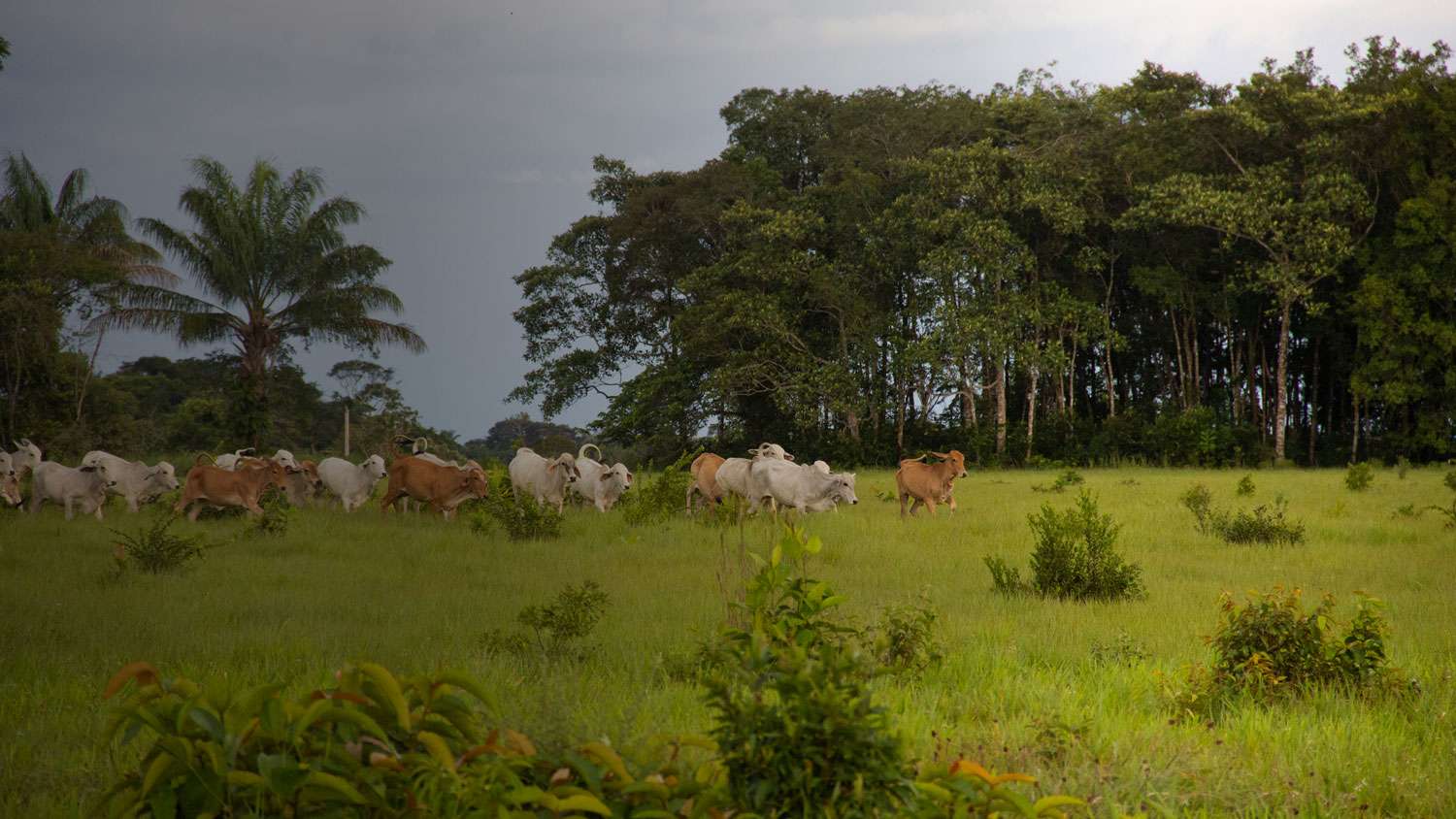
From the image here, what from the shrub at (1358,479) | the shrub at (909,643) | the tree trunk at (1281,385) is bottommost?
the shrub at (909,643)

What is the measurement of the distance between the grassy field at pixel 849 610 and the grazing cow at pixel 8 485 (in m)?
1.40

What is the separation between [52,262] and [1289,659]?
26.7 m

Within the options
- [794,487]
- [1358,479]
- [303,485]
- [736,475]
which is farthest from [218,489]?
[1358,479]

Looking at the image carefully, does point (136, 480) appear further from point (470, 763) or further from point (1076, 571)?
point (470, 763)

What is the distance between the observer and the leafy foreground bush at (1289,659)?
488 cm

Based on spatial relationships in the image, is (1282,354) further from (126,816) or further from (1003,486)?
(126,816)

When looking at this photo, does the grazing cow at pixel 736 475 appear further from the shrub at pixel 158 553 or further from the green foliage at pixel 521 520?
the shrub at pixel 158 553

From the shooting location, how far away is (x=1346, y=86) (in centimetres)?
2736

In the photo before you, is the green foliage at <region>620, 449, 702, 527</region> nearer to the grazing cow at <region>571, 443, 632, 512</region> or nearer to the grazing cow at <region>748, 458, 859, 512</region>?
the grazing cow at <region>571, 443, 632, 512</region>

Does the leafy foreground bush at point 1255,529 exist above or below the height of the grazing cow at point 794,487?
below

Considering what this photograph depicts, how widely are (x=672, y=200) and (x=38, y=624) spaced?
27.0 meters

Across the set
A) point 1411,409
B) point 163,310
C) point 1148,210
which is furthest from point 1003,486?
point 163,310

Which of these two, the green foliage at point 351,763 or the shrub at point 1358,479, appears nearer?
the green foliage at point 351,763

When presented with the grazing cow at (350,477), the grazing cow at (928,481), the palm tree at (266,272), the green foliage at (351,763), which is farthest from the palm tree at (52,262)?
the green foliage at (351,763)
